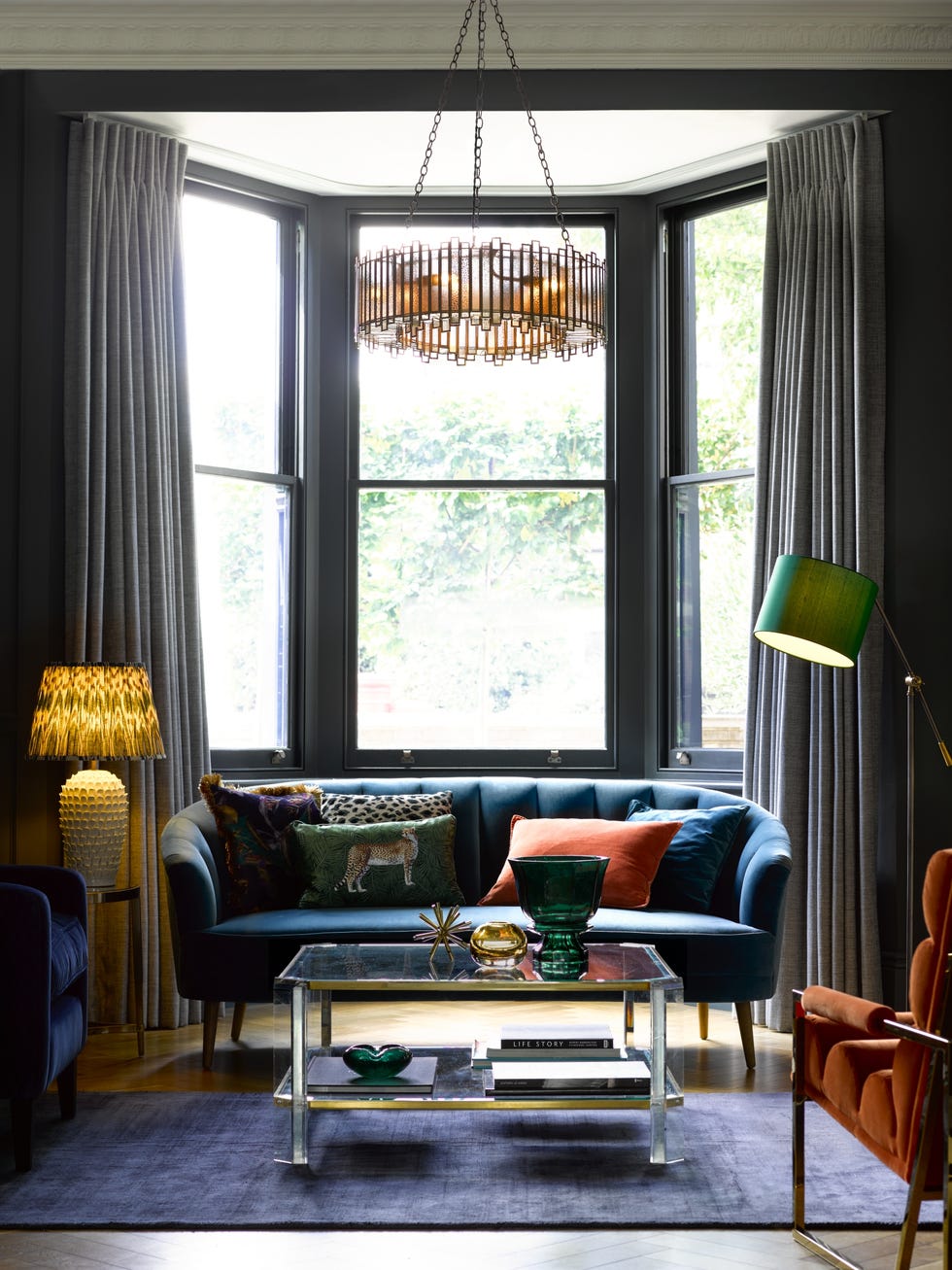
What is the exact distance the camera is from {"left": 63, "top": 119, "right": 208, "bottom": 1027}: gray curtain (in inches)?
193

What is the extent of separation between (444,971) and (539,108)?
3260mm

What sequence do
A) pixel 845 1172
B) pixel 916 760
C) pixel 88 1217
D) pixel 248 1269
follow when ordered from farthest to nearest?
pixel 916 760, pixel 845 1172, pixel 88 1217, pixel 248 1269

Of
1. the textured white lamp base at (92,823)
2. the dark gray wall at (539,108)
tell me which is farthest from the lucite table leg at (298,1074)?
the dark gray wall at (539,108)

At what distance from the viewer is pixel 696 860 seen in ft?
15.0

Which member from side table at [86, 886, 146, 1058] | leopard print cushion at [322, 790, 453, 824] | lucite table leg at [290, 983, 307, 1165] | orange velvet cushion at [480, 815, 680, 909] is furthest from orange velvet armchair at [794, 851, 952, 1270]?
side table at [86, 886, 146, 1058]

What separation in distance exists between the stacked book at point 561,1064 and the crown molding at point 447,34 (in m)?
3.51

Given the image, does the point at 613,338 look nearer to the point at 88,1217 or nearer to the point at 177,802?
the point at 177,802

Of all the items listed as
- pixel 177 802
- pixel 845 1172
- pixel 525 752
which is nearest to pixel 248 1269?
pixel 845 1172

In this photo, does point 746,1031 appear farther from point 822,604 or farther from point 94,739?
point 94,739

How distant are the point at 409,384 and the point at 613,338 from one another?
90cm

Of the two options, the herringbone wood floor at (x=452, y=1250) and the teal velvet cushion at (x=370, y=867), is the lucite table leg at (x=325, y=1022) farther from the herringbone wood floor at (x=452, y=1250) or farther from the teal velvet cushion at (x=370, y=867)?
the herringbone wood floor at (x=452, y=1250)

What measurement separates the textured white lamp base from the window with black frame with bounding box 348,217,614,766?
4.68 ft

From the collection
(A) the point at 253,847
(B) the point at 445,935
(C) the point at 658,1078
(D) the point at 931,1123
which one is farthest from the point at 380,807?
(D) the point at 931,1123

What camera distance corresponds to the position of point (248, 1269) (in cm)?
268
